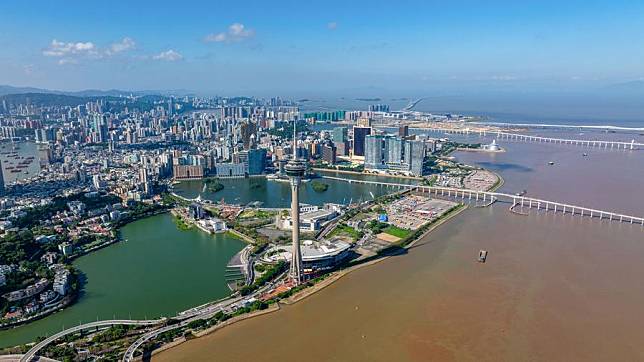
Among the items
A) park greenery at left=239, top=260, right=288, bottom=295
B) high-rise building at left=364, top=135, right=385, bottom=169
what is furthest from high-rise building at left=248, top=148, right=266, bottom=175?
park greenery at left=239, top=260, right=288, bottom=295

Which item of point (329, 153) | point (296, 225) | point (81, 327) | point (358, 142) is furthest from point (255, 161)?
→ point (81, 327)

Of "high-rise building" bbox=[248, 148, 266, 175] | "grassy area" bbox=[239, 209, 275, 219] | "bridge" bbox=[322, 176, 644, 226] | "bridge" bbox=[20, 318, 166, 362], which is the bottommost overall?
"bridge" bbox=[20, 318, 166, 362]

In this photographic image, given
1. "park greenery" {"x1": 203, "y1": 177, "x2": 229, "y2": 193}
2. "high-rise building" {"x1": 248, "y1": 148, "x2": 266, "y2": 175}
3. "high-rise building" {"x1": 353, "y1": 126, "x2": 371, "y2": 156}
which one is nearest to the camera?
"park greenery" {"x1": 203, "y1": 177, "x2": 229, "y2": 193}

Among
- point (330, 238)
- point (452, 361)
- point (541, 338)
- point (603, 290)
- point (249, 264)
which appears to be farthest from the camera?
point (330, 238)

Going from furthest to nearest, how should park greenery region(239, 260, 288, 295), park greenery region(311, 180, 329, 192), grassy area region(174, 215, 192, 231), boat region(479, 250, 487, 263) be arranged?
park greenery region(311, 180, 329, 192)
grassy area region(174, 215, 192, 231)
boat region(479, 250, 487, 263)
park greenery region(239, 260, 288, 295)

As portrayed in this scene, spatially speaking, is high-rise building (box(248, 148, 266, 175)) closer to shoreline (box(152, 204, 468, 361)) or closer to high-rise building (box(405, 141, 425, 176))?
high-rise building (box(405, 141, 425, 176))

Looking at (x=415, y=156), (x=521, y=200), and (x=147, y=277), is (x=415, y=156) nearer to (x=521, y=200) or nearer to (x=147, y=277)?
(x=521, y=200)

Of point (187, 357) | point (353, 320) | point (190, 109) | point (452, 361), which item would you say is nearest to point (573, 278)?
point (452, 361)

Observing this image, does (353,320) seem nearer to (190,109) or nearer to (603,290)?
(603,290)
